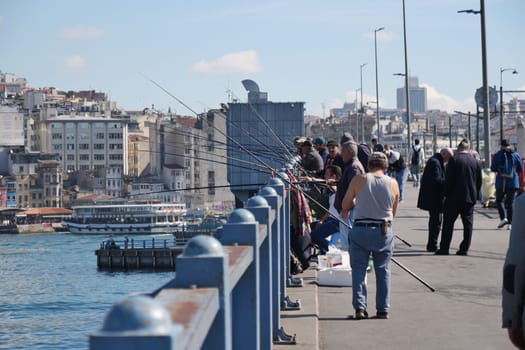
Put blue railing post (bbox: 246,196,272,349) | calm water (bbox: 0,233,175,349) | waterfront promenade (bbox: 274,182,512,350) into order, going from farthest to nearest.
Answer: calm water (bbox: 0,233,175,349)
waterfront promenade (bbox: 274,182,512,350)
blue railing post (bbox: 246,196,272,349)

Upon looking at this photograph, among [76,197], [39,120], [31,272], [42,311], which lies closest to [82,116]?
[39,120]

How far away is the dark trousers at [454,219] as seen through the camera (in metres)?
12.9

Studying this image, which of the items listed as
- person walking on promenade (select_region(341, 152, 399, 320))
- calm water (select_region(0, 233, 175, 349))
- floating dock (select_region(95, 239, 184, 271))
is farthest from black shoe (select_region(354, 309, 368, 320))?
floating dock (select_region(95, 239, 184, 271))

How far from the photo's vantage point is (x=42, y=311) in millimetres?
40781

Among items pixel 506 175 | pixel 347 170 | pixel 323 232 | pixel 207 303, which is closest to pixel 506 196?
pixel 506 175

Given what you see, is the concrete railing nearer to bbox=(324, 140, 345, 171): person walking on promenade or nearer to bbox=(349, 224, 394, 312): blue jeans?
bbox=(349, 224, 394, 312): blue jeans

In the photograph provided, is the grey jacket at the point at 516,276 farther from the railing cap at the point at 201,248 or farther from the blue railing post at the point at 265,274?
the blue railing post at the point at 265,274

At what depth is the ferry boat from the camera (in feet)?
433

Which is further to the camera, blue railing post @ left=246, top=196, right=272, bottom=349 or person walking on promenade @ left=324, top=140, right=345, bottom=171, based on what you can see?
person walking on promenade @ left=324, top=140, right=345, bottom=171

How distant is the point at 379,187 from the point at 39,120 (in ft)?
568

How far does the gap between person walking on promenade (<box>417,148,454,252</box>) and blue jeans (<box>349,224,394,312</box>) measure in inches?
215

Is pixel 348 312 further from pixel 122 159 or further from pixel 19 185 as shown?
pixel 122 159

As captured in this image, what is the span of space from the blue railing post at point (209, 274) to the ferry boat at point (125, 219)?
128 metres

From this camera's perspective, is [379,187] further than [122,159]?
No
